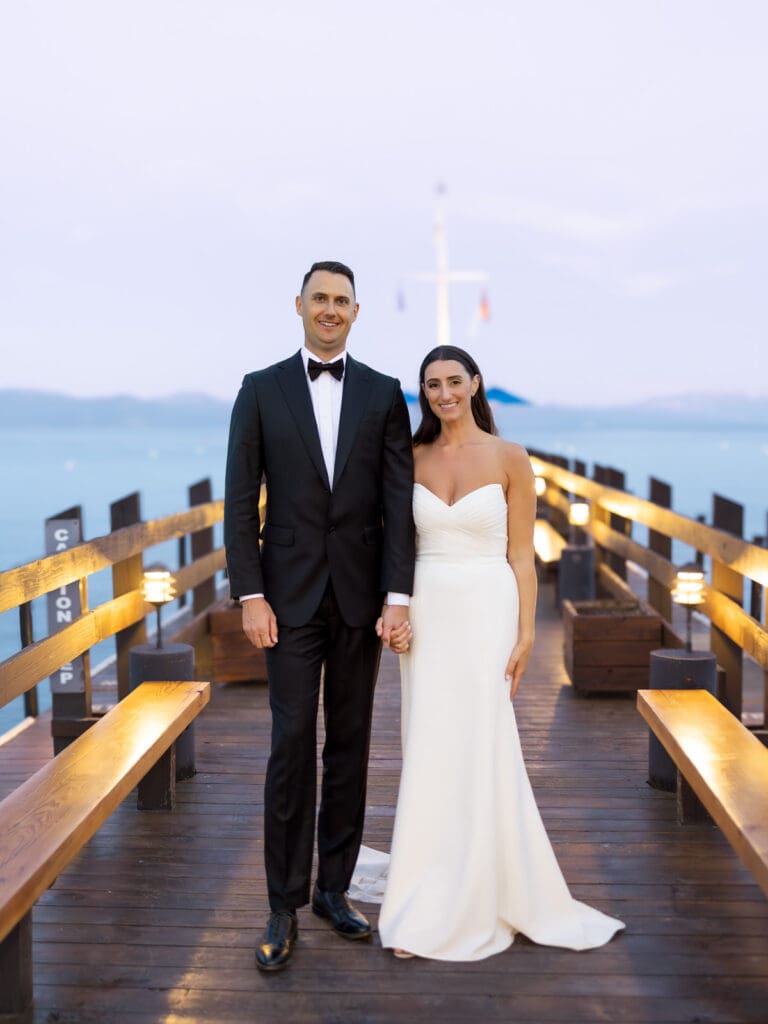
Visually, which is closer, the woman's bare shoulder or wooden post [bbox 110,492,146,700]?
the woman's bare shoulder

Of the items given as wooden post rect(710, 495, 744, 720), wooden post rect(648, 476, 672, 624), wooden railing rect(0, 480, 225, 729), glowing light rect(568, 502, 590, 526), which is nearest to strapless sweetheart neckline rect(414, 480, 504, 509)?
wooden railing rect(0, 480, 225, 729)

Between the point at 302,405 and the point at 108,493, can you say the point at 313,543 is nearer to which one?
the point at 302,405

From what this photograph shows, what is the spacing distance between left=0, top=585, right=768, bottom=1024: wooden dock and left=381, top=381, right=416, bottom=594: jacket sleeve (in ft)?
3.53

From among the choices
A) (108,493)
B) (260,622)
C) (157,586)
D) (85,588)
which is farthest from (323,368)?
(108,493)

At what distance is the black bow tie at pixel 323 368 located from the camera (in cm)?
312

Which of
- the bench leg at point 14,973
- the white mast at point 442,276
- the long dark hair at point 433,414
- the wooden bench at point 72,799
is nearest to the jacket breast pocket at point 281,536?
the long dark hair at point 433,414

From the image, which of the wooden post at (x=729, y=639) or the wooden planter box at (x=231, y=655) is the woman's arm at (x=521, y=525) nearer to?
the wooden post at (x=729, y=639)

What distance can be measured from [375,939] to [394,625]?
0.92 meters

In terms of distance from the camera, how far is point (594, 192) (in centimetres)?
12369

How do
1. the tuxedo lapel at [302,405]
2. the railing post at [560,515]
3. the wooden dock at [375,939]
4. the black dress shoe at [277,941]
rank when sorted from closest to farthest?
the wooden dock at [375,939], the black dress shoe at [277,941], the tuxedo lapel at [302,405], the railing post at [560,515]

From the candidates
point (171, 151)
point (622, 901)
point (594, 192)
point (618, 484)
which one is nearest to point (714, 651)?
point (622, 901)

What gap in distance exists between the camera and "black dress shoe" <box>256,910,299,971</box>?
295 cm

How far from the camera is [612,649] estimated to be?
6.37 m

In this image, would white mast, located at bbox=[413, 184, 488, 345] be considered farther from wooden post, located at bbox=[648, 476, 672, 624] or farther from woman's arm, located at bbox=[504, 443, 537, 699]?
woman's arm, located at bbox=[504, 443, 537, 699]
